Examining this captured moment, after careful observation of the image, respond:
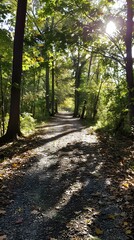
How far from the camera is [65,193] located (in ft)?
17.9

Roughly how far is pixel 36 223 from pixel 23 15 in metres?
9.04

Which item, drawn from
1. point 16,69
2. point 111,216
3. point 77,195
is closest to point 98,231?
point 111,216

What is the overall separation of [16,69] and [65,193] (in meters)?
6.84

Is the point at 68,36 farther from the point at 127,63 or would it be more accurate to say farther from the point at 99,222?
the point at 99,222

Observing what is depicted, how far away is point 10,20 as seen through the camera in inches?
Result: 570

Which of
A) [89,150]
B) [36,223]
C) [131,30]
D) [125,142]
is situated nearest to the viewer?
[36,223]

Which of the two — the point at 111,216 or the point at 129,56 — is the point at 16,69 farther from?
the point at 111,216

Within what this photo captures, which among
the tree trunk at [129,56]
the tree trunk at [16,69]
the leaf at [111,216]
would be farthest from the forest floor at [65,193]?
the tree trunk at [129,56]

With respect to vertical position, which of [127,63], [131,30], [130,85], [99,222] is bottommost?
[99,222]

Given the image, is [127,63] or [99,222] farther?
[127,63]

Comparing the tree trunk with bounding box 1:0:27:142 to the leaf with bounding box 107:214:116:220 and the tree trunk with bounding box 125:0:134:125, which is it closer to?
the tree trunk with bounding box 125:0:134:125

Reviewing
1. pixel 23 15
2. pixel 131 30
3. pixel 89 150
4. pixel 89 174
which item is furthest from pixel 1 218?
pixel 131 30

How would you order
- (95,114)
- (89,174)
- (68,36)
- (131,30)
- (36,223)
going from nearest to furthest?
1. (36,223)
2. (89,174)
3. (131,30)
4. (68,36)
5. (95,114)

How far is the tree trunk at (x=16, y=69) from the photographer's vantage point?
10.8m
